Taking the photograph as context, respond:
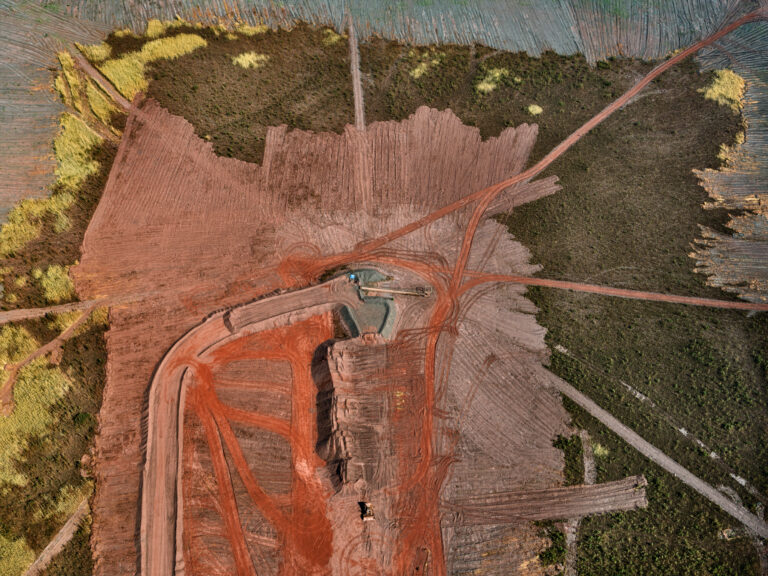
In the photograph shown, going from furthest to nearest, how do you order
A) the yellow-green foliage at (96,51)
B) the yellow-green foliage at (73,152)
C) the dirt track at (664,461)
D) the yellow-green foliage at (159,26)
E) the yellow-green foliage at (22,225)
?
the yellow-green foliage at (159,26) < the yellow-green foliage at (96,51) < the yellow-green foliage at (73,152) < the dirt track at (664,461) < the yellow-green foliage at (22,225)

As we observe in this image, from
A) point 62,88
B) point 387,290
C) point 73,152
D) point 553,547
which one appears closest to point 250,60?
point 62,88

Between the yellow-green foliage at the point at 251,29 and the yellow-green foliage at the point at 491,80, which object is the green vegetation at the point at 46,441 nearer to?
the yellow-green foliage at the point at 251,29

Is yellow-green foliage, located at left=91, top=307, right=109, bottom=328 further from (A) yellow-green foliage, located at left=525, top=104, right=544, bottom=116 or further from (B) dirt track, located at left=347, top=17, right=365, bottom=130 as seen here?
(A) yellow-green foliage, located at left=525, top=104, right=544, bottom=116

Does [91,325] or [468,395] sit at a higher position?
[91,325]

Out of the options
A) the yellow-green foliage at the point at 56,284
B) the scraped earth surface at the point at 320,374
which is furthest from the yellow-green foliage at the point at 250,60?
the yellow-green foliage at the point at 56,284

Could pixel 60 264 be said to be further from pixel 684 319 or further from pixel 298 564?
pixel 684 319

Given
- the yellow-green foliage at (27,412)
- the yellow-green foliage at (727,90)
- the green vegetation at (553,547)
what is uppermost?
the yellow-green foliage at (727,90)

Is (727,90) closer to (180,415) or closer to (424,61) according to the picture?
(424,61)

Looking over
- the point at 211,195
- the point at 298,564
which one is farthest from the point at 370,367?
the point at 211,195
